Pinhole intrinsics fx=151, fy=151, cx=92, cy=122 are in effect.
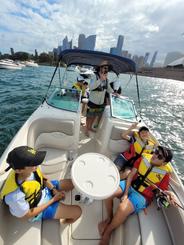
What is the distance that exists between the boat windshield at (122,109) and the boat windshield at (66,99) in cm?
73

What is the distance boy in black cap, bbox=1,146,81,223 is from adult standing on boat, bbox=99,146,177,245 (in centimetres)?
47

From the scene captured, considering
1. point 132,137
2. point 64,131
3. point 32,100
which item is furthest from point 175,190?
point 32,100

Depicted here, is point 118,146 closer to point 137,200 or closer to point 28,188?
point 137,200

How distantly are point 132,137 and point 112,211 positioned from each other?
1233mm

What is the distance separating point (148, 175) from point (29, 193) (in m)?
1.43

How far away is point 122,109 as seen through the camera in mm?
3250

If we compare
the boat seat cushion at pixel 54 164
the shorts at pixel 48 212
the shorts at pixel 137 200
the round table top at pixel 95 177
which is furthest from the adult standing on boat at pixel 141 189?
the boat seat cushion at pixel 54 164

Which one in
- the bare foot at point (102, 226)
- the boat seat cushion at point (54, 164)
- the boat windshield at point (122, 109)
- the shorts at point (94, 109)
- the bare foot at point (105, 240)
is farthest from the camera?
the shorts at point (94, 109)

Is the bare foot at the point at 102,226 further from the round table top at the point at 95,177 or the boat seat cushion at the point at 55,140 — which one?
the boat seat cushion at the point at 55,140

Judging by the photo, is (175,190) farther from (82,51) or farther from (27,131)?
(82,51)

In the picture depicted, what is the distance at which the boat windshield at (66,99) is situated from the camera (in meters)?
3.12

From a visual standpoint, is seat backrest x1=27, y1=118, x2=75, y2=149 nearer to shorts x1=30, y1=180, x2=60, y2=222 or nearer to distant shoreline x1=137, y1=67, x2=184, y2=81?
shorts x1=30, y1=180, x2=60, y2=222

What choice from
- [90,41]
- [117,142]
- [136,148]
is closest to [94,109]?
[117,142]

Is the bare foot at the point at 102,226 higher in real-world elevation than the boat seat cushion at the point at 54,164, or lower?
lower
